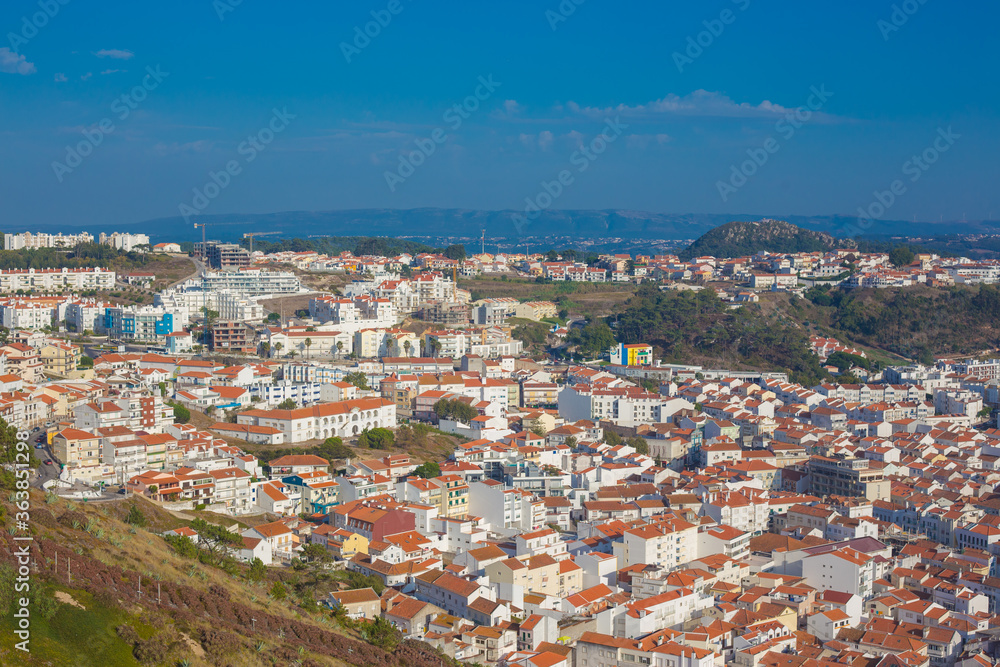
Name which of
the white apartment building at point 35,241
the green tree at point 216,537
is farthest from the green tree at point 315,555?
the white apartment building at point 35,241

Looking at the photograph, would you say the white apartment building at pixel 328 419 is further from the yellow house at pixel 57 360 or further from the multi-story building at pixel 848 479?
the multi-story building at pixel 848 479

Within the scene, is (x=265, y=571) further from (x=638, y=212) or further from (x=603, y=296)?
(x=638, y=212)

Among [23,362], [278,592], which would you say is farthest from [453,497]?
[23,362]

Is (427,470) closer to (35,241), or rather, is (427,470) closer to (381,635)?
(381,635)

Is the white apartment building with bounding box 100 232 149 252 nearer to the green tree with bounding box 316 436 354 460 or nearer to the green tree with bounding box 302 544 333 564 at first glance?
the green tree with bounding box 316 436 354 460

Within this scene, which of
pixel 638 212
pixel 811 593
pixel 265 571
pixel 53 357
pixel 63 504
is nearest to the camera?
pixel 63 504

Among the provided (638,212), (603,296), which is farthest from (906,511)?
(638,212)
